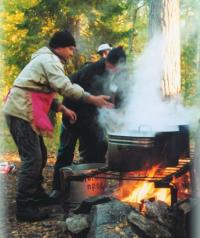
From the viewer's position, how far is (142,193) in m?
4.89

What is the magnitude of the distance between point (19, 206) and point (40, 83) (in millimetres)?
1354

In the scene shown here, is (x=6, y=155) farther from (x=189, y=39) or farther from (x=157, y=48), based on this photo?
(x=189, y=39)

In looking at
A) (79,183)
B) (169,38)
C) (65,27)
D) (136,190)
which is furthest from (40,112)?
(65,27)

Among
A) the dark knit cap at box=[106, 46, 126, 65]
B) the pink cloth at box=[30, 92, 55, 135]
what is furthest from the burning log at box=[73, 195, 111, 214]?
the dark knit cap at box=[106, 46, 126, 65]

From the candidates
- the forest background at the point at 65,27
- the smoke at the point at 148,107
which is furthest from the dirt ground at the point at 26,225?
the forest background at the point at 65,27

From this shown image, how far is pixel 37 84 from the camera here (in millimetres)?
4316

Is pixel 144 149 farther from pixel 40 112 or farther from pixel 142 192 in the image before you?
pixel 40 112

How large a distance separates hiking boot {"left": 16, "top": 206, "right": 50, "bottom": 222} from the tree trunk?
2.82 metres

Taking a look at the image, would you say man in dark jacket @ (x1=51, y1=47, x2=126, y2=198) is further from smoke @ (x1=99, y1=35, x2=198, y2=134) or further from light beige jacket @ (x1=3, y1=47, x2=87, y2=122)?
light beige jacket @ (x1=3, y1=47, x2=87, y2=122)

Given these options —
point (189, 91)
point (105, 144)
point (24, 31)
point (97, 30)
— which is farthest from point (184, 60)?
point (105, 144)

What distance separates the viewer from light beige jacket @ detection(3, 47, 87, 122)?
13.8 feet

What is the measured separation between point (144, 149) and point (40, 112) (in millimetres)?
1169

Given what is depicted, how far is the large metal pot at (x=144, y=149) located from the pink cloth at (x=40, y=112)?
0.71 metres

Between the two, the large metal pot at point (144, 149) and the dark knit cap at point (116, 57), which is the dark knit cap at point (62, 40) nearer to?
the dark knit cap at point (116, 57)
